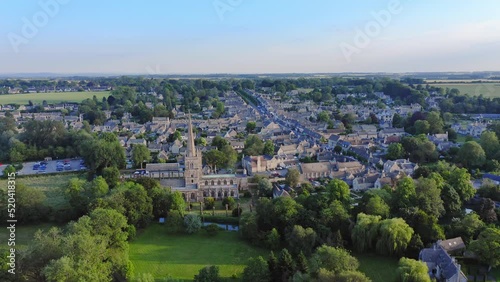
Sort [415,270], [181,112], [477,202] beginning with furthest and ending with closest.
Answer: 1. [181,112]
2. [477,202]
3. [415,270]

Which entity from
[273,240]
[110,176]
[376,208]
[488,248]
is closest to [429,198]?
[376,208]

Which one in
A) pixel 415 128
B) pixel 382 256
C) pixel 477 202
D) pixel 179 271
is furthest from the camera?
pixel 415 128

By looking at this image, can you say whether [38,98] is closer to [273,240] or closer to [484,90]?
[273,240]

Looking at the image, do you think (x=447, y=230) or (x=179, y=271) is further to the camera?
(x=447, y=230)

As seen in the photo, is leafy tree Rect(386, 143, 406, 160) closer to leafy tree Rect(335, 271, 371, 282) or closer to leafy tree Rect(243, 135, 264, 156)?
leafy tree Rect(243, 135, 264, 156)

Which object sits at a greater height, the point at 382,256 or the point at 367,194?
the point at 367,194

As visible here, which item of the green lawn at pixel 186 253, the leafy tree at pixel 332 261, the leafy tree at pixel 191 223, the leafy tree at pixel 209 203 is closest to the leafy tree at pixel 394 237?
the leafy tree at pixel 332 261

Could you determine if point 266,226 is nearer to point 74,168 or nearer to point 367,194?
point 367,194

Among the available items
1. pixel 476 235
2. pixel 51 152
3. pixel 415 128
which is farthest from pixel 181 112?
pixel 476 235
